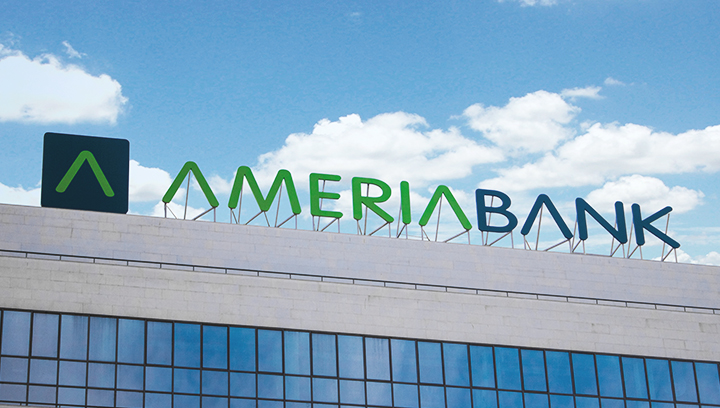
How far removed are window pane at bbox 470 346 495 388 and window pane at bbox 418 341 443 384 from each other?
187 centimetres

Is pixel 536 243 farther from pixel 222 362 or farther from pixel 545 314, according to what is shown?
pixel 222 362

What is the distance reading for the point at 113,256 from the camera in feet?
161

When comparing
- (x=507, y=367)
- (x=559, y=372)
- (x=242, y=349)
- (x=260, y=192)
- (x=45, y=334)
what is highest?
(x=260, y=192)

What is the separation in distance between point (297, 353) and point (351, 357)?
2810 mm

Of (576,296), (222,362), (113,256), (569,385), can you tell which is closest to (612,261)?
(576,296)

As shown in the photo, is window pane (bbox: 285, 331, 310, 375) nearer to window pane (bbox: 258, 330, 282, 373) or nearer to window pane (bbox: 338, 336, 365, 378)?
window pane (bbox: 258, 330, 282, 373)

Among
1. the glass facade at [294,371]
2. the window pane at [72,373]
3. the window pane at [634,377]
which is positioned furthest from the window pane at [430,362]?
the window pane at [72,373]

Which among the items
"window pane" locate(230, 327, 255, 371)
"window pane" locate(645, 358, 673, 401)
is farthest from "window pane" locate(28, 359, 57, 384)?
"window pane" locate(645, 358, 673, 401)

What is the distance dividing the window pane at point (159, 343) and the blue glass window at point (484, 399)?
15.5m

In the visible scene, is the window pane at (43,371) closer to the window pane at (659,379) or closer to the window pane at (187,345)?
the window pane at (187,345)

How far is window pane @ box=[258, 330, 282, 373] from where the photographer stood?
44812mm

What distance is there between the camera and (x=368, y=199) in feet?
186

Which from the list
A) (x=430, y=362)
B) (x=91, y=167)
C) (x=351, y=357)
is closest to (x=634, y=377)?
(x=430, y=362)

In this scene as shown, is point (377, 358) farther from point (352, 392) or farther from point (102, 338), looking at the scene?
point (102, 338)
